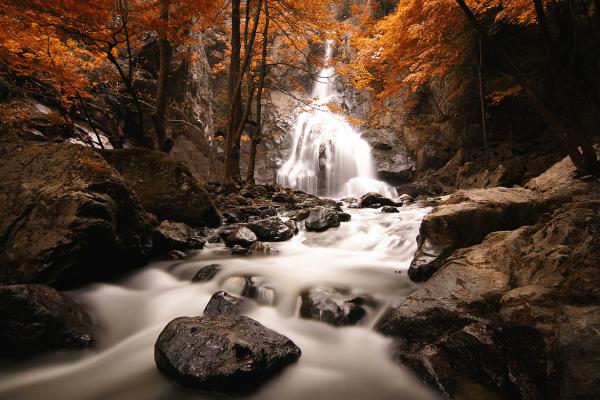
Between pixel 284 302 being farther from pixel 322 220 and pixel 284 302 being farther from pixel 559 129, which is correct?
pixel 559 129

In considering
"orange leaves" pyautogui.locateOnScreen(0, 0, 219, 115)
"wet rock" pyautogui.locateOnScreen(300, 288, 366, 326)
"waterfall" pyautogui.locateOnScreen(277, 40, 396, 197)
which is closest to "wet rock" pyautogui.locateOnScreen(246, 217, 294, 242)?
"wet rock" pyautogui.locateOnScreen(300, 288, 366, 326)

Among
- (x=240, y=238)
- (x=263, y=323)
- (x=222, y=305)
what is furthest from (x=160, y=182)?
(x=263, y=323)

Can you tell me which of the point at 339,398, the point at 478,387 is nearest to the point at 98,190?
the point at 339,398

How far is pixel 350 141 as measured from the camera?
65.7 ft

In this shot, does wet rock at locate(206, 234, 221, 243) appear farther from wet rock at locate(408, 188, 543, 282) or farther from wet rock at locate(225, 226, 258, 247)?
wet rock at locate(408, 188, 543, 282)

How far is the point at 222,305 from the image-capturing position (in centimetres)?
341

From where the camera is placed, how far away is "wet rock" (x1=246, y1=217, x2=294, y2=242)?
20.8 feet

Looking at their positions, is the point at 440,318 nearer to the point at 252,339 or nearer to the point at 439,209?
the point at 252,339

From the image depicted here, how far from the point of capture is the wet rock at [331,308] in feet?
10.7

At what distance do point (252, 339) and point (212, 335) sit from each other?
0.31 meters

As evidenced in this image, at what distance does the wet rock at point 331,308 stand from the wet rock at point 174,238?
2.72m

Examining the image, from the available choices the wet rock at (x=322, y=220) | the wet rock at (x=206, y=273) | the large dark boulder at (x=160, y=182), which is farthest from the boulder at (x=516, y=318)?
the large dark boulder at (x=160, y=182)

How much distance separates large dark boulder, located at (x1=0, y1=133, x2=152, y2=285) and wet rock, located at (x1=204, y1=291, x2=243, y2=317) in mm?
1619

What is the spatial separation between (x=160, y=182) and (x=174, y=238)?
140cm
